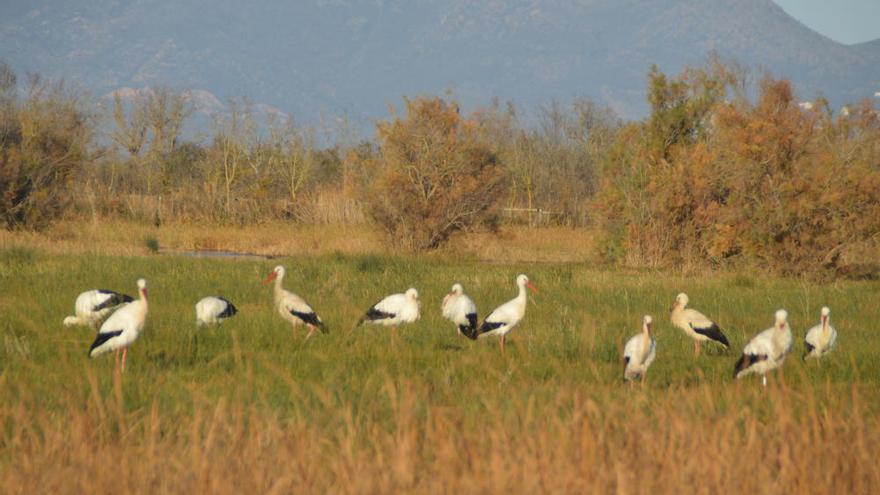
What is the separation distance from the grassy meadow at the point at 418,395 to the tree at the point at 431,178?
1038 centimetres

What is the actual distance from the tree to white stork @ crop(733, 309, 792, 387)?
23.0 metres

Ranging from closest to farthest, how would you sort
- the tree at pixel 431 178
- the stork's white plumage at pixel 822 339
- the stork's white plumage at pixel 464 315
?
the stork's white plumage at pixel 822 339, the stork's white plumage at pixel 464 315, the tree at pixel 431 178

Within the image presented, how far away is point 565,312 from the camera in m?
15.1

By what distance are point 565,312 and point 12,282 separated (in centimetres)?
929

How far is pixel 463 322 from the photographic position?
1358 centimetres

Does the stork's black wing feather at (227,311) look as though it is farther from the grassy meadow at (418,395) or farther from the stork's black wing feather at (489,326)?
the stork's black wing feather at (489,326)

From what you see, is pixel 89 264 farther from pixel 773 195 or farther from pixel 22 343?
pixel 773 195

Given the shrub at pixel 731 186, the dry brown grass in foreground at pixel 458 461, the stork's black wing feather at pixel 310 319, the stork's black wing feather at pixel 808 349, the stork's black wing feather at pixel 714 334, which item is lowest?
the stork's black wing feather at pixel 808 349

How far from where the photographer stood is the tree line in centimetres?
2647

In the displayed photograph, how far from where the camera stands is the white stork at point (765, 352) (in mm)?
10016

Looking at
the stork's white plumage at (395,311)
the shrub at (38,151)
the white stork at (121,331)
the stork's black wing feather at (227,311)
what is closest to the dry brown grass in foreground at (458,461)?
the white stork at (121,331)

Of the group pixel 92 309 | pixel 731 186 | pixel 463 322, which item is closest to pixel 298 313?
pixel 463 322

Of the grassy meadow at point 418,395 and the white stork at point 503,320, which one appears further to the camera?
the white stork at point 503,320

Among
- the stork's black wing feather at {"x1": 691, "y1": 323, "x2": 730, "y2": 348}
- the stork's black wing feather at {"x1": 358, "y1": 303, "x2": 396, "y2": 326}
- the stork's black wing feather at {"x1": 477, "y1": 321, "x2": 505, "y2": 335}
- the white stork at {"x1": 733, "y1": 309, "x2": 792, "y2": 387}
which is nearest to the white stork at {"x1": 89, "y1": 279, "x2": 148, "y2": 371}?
the stork's black wing feather at {"x1": 358, "y1": 303, "x2": 396, "y2": 326}
